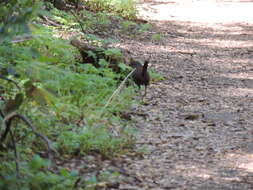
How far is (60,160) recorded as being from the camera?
4.26 metres

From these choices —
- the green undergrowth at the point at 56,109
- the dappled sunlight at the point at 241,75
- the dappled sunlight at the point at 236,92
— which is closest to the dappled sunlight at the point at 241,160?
the green undergrowth at the point at 56,109

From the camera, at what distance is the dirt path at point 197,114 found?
4293 millimetres

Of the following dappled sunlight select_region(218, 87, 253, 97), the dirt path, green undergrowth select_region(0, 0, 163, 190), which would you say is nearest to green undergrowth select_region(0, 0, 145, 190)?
green undergrowth select_region(0, 0, 163, 190)

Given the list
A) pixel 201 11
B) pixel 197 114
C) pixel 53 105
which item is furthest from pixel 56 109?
pixel 201 11

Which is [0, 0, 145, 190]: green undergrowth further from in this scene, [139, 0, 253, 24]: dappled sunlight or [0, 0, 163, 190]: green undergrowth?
[139, 0, 253, 24]: dappled sunlight

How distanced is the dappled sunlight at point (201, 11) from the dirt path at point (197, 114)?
191cm

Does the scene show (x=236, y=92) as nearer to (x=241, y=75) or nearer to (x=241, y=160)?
(x=241, y=75)

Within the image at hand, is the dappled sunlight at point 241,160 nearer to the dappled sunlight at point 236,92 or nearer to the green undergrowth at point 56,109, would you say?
the green undergrowth at point 56,109

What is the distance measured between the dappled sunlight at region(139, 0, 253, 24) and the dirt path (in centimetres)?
191

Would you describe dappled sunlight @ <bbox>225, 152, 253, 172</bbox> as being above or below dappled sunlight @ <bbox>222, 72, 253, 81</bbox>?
below

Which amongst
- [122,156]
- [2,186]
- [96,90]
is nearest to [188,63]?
[96,90]

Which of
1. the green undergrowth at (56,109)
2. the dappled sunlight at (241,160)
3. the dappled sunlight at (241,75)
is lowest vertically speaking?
the dappled sunlight at (241,160)

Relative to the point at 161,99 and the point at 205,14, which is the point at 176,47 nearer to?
the point at 161,99

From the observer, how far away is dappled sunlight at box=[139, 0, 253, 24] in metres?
14.4
